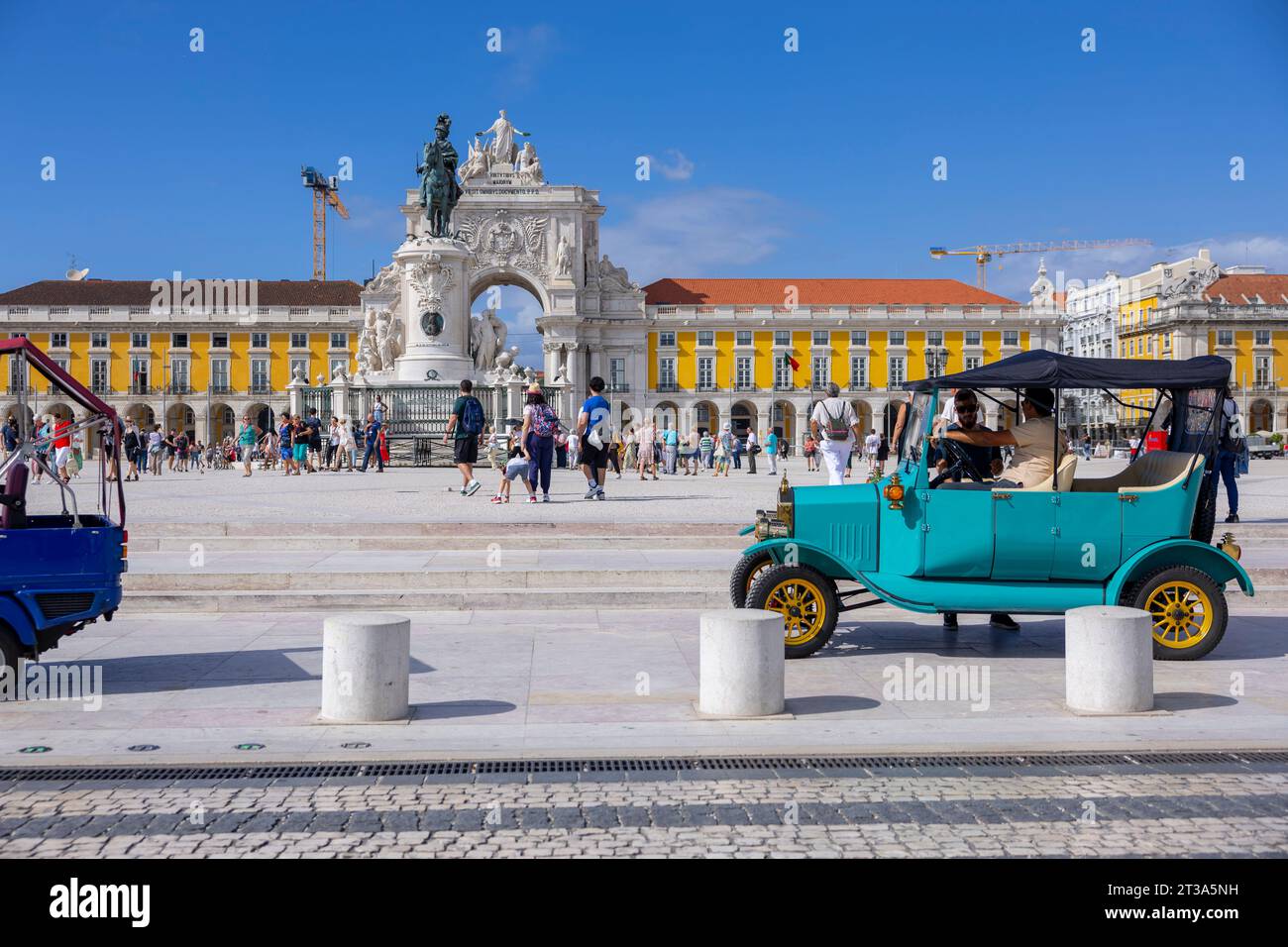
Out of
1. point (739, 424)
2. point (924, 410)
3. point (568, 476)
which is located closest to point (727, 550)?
point (924, 410)

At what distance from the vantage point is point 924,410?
8234mm

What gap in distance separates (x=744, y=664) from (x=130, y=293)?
9525 cm

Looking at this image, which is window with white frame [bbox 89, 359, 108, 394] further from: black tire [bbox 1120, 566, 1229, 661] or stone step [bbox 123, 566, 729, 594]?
black tire [bbox 1120, 566, 1229, 661]

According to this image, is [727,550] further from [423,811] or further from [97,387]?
[97,387]

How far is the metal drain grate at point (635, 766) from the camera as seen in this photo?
5410 millimetres

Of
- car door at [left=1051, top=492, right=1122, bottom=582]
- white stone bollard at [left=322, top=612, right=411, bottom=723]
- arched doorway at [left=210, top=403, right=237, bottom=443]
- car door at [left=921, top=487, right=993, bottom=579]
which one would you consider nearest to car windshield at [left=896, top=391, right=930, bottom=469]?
car door at [left=921, top=487, right=993, bottom=579]

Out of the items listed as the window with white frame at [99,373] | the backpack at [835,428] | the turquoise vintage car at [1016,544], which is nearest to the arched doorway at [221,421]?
the window with white frame at [99,373]

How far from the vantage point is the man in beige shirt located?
26.2ft

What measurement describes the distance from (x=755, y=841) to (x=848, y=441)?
1187 centimetres

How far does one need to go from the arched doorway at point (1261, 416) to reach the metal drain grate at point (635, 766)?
9388 centimetres

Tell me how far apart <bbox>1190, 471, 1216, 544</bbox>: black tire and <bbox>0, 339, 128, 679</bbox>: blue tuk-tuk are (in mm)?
6772

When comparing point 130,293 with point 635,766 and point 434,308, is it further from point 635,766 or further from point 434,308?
point 635,766

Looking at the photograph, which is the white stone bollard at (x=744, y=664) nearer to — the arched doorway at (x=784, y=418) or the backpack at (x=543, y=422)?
the backpack at (x=543, y=422)
